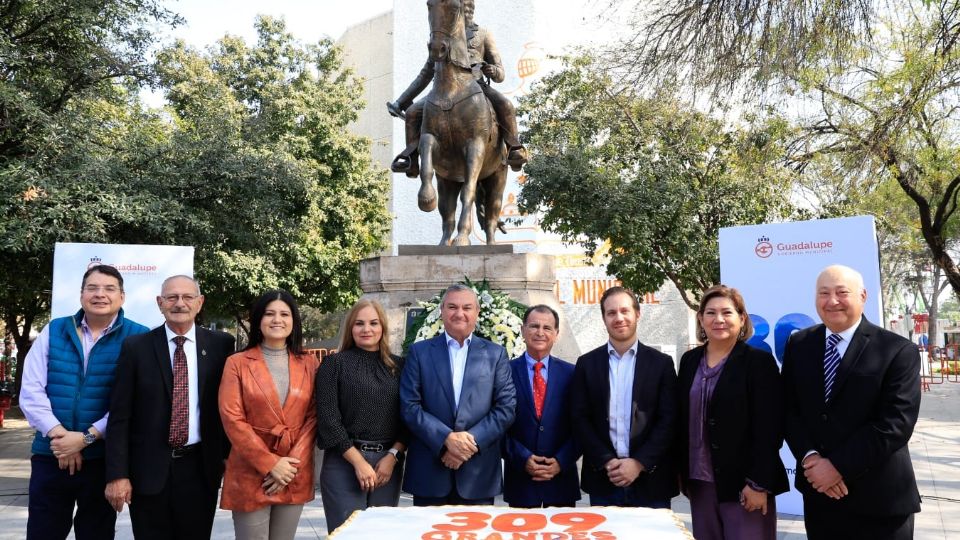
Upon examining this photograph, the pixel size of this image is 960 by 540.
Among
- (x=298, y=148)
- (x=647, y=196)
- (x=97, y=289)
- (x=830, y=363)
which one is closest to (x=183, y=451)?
(x=97, y=289)

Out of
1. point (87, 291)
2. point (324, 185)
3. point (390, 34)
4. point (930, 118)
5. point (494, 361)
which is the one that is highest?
point (390, 34)

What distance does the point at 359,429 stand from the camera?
4004 millimetres

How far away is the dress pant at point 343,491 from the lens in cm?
396

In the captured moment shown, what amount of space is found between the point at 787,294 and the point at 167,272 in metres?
5.65

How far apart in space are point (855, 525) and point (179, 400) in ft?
10.6

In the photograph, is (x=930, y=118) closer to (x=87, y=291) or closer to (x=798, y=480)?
(x=798, y=480)

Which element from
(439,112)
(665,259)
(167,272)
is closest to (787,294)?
(439,112)

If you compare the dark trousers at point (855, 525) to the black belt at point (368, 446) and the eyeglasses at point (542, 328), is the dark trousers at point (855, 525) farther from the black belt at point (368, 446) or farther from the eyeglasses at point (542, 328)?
the black belt at point (368, 446)

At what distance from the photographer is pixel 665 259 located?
58.2 ft

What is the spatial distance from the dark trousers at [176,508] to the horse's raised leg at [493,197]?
4621mm

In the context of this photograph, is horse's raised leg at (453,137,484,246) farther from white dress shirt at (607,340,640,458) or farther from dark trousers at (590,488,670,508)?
dark trousers at (590,488,670,508)

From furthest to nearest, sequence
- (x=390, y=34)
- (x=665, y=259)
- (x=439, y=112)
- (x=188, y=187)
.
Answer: (x=390, y=34), (x=665, y=259), (x=188, y=187), (x=439, y=112)

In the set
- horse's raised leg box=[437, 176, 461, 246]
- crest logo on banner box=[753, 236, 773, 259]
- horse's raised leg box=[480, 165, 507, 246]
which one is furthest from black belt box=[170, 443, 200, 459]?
horse's raised leg box=[480, 165, 507, 246]

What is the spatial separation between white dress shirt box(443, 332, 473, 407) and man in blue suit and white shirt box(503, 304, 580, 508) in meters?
0.32
